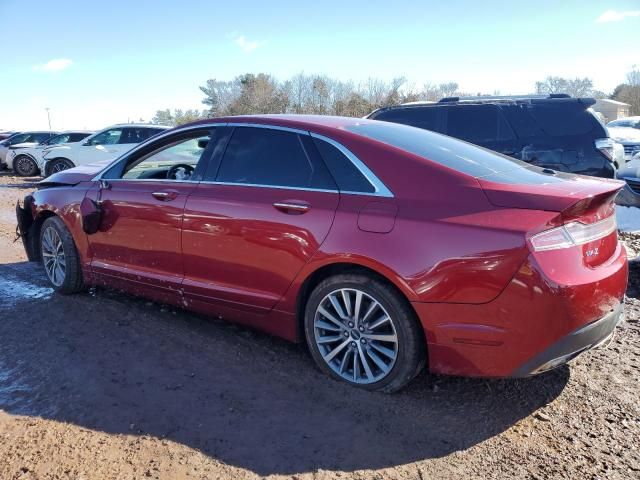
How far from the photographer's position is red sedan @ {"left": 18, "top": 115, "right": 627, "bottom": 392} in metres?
2.75

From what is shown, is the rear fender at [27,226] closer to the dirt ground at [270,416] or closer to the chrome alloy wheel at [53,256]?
the chrome alloy wheel at [53,256]

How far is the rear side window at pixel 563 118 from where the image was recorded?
7.95 m

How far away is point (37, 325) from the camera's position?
436 cm

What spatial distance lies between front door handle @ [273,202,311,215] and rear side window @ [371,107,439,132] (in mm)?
5785

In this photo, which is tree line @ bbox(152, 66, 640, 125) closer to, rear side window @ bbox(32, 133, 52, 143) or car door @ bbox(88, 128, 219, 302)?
rear side window @ bbox(32, 133, 52, 143)

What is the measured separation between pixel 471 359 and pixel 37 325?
3.46m

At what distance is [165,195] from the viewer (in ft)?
13.5

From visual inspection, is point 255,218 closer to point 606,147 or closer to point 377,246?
point 377,246

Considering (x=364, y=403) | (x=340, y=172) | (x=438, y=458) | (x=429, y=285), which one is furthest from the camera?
(x=340, y=172)

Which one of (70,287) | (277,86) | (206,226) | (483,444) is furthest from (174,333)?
(277,86)

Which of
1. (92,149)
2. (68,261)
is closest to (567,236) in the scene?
(68,261)

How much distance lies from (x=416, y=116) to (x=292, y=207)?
6.06 meters

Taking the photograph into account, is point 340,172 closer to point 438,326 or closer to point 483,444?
point 438,326

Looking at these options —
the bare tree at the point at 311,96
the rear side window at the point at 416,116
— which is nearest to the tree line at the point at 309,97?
the bare tree at the point at 311,96
